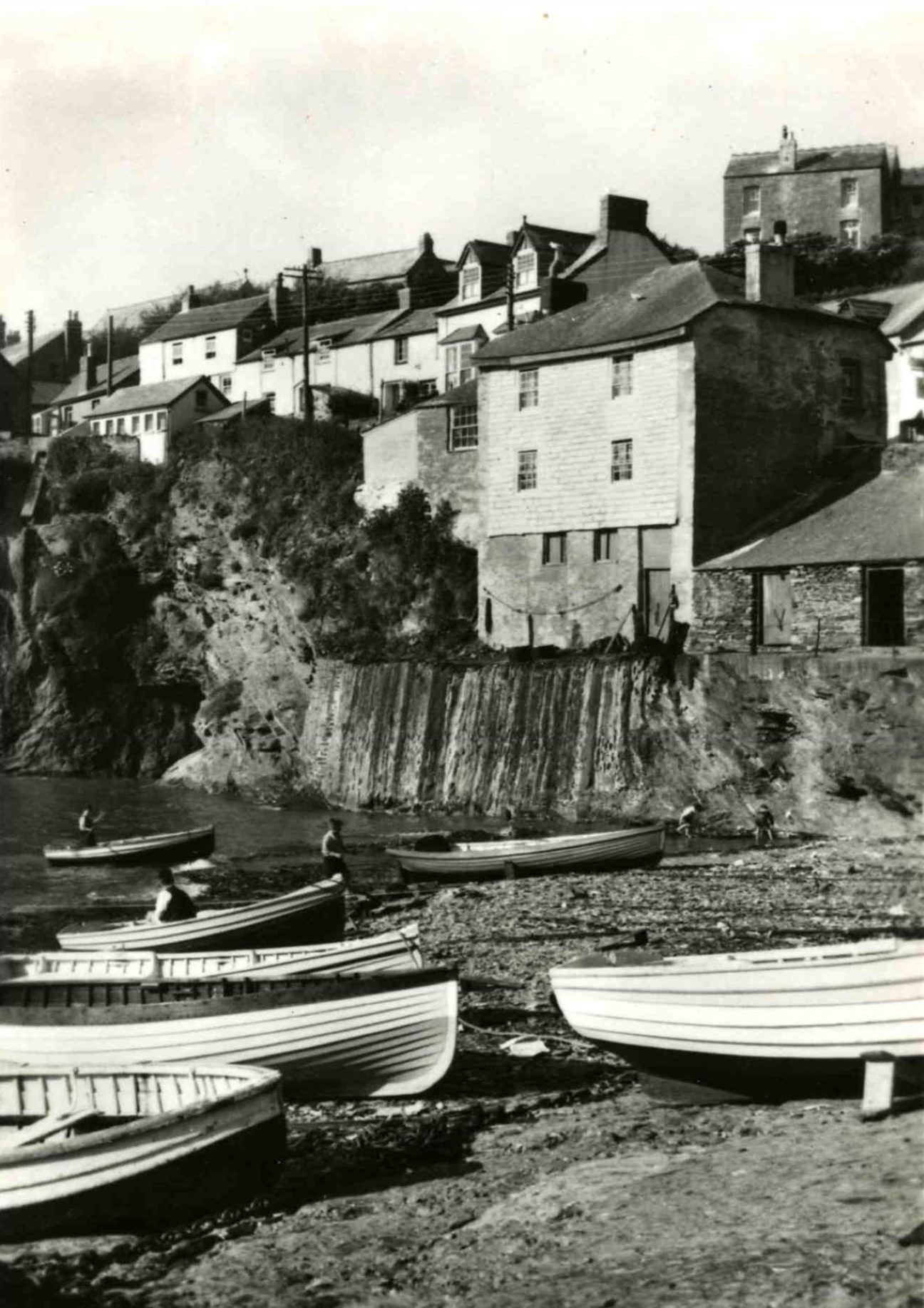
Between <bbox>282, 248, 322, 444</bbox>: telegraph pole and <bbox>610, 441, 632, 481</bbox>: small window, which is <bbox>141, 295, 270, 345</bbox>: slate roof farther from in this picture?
<bbox>610, 441, 632, 481</bbox>: small window

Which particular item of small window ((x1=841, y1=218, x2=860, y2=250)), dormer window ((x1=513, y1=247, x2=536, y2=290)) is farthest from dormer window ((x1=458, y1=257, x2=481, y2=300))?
small window ((x1=841, y1=218, x2=860, y2=250))

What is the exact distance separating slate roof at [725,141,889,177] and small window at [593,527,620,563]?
1575 inches

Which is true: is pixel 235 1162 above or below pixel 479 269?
below

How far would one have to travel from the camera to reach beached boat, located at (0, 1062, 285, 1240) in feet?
43.5

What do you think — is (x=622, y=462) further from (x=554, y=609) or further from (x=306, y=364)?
(x=306, y=364)

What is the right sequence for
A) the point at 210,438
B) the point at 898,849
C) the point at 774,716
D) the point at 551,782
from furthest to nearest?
the point at 210,438
the point at 551,782
the point at 774,716
the point at 898,849

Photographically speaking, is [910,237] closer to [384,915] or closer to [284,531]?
[284,531]

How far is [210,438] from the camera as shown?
72750mm

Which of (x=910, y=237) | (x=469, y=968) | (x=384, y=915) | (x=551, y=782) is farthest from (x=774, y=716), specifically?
(x=910, y=237)

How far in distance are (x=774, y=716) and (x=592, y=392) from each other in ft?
41.4

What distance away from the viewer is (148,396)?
8238cm

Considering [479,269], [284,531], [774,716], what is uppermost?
[479,269]

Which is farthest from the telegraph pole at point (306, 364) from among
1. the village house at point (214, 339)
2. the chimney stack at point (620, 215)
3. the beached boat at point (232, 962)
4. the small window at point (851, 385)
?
the beached boat at point (232, 962)

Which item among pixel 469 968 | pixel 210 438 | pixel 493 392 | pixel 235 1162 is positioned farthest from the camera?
pixel 210 438
